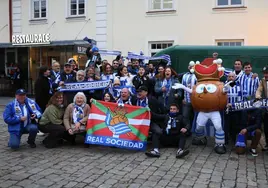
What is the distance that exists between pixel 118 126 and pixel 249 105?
2590mm

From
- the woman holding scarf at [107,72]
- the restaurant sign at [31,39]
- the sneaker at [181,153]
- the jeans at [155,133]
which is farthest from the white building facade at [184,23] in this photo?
the sneaker at [181,153]

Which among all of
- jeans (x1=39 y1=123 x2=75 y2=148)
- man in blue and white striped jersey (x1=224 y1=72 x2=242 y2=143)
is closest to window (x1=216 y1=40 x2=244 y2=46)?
man in blue and white striped jersey (x1=224 y1=72 x2=242 y2=143)

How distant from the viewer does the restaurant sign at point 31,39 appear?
656 inches

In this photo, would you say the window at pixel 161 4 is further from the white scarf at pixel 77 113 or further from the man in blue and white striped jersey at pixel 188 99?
the white scarf at pixel 77 113

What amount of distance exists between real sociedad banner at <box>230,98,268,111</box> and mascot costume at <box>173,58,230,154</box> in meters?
0.22

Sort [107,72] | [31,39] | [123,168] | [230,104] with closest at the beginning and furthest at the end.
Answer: [123,168]
[230,104]
[107,72]
[31,39]

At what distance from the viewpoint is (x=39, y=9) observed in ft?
57.9

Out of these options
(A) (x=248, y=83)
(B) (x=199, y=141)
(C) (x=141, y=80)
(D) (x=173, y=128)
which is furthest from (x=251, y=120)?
(C) (x=141, y=80)

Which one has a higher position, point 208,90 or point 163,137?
point 208,90

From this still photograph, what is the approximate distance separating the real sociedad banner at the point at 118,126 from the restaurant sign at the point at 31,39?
10388 mm

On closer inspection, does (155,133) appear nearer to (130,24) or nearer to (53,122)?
(53,122)

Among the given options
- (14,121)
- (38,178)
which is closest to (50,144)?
(14,121)

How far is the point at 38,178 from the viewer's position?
5227 mm

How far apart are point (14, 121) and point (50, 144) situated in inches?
33.8
